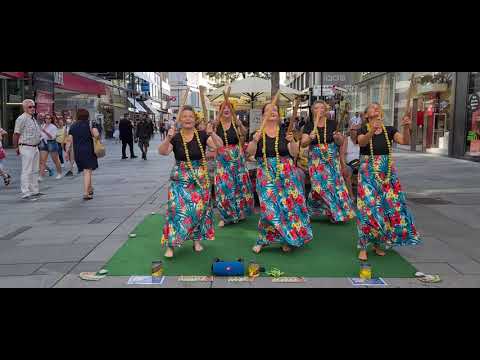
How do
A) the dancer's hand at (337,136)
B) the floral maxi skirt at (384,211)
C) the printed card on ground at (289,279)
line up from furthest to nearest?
the dancer's hand at (337,136)
the floral maxi skirt at (384,211)
the printed card on ground at (289,279)

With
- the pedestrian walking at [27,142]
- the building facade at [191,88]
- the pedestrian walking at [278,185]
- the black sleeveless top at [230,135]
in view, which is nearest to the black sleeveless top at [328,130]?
the black sleeveless top at [230,135]

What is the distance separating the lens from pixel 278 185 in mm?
Result: 5430

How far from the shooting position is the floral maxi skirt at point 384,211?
516 cm

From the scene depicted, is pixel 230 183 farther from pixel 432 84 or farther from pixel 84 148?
pixel 432 84

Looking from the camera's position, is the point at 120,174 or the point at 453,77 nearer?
the point at 120,174

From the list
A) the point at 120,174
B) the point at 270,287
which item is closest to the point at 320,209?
the point at 270,287

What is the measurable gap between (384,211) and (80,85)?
92.3 ft

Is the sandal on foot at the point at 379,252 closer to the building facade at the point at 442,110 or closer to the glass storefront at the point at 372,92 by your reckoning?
the building facade at the point at 442,110

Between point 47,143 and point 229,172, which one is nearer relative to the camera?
point 229,172

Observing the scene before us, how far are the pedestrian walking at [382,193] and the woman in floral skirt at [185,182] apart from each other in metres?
1.77

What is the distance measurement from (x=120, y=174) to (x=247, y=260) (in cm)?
899

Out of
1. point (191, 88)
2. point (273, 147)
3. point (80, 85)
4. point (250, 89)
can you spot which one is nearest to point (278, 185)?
point (273, 147)
